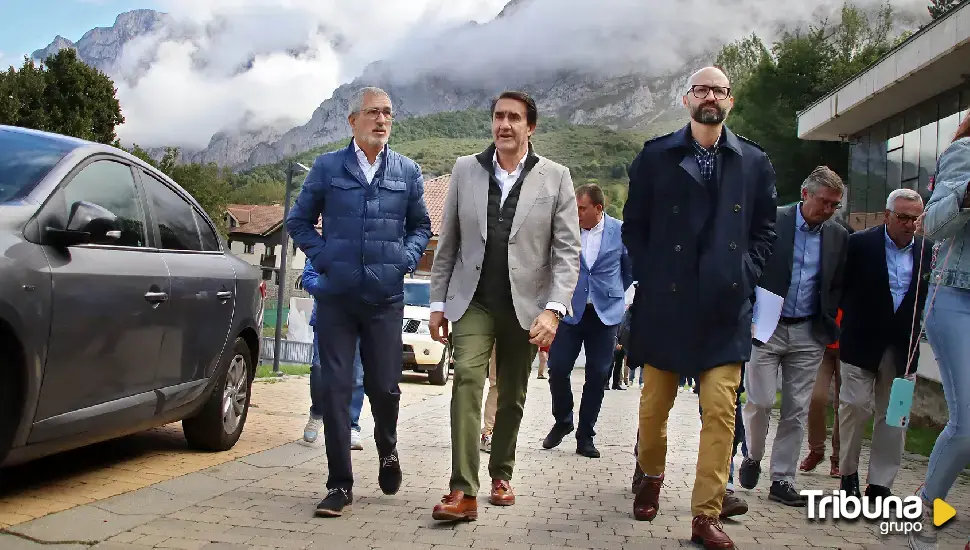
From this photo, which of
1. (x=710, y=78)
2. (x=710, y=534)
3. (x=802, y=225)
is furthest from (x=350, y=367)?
(x=802, y=225)

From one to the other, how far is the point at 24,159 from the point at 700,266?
3.30m

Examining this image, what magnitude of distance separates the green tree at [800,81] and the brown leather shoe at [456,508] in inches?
1634

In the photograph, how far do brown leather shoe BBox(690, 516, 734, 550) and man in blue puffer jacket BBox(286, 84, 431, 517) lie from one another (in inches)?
68.0

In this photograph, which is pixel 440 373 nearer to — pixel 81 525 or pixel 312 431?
pixel 312 431

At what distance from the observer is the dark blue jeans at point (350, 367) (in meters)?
5.27

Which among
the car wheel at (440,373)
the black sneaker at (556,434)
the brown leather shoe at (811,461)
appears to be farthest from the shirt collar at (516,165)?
the car wheel at (440,373)

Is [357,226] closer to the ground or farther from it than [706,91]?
closer to the ground

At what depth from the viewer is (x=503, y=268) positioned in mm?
5324

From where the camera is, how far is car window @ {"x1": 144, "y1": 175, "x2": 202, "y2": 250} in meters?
6.04

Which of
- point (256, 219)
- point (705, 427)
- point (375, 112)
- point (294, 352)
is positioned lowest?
point (294, 352)

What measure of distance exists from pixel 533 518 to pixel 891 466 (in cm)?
239

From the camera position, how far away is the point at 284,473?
6.30 meters

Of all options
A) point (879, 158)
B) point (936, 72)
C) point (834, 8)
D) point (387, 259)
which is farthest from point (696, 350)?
point (834, 8)

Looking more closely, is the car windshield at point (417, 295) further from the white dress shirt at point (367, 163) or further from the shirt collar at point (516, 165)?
the shirt collar at point (516, 165)
